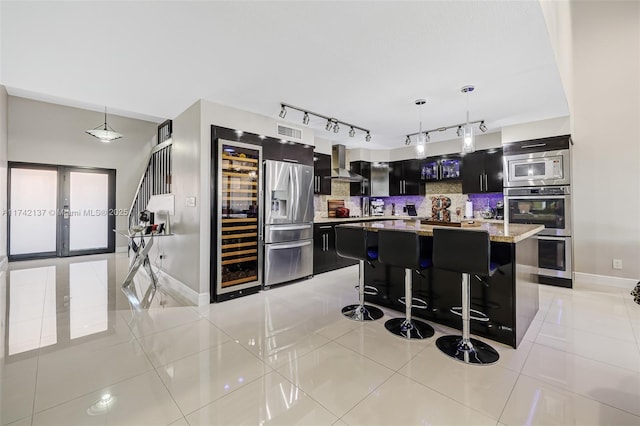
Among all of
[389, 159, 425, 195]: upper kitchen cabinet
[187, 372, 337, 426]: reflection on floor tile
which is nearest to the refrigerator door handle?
[187, 372, 337, 426]: reflection on floor tile

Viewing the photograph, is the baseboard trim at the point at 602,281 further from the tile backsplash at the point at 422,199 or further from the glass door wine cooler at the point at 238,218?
the glass door wine cooler at the point at 238,218

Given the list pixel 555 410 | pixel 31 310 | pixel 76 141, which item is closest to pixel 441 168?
pixel 555 410

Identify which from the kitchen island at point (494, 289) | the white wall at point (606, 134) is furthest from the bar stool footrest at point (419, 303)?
the white wall at point (606, 134)

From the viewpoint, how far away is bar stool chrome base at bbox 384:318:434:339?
264 centimetres

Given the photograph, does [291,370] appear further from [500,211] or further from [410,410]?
[500,211]

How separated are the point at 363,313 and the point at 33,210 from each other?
7894 mm

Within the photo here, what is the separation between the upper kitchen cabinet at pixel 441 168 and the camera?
559 cm

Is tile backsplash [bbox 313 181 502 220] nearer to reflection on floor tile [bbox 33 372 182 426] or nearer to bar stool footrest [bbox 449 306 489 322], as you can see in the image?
bar stool footrest [bbox 449 306 489 322]

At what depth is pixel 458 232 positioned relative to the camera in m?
2.24

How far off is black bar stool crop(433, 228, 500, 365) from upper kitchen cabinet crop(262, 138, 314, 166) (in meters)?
2.72

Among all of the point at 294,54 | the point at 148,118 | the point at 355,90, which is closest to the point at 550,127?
the point at 355,90

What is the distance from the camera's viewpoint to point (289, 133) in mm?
4449

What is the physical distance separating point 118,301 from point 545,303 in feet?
18.2

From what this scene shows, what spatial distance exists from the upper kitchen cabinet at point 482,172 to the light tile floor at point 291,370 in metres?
2.28
